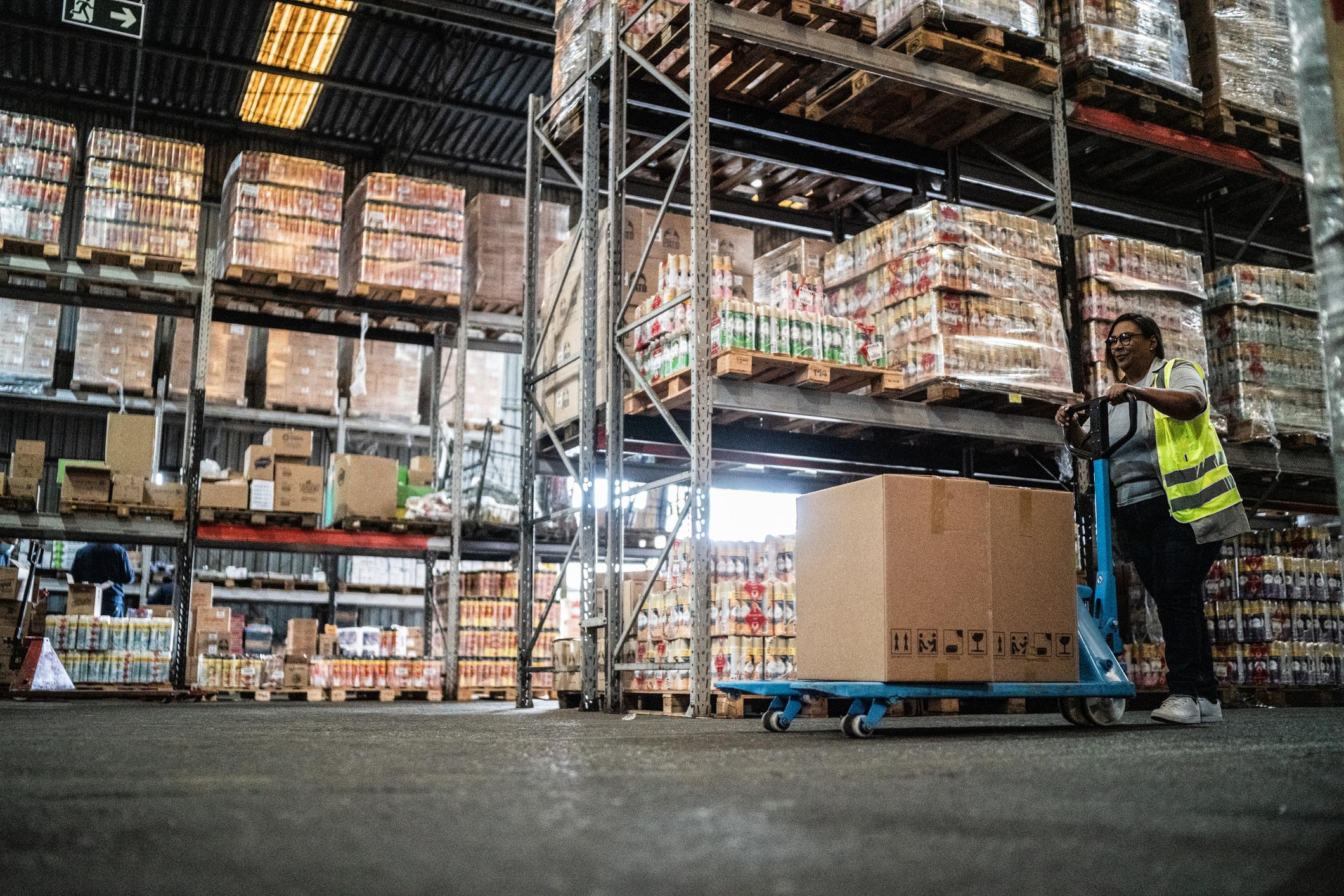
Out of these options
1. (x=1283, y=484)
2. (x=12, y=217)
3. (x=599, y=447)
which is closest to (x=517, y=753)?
(x=599, y=447)

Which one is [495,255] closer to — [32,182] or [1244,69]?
[32,182]

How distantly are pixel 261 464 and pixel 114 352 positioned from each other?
586 centimetres

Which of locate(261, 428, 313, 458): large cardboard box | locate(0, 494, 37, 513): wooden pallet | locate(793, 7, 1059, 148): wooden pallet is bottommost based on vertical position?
locate(0, 494, 37, 513): wooden pallet

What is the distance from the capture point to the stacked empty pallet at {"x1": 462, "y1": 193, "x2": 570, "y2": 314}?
1301 cm

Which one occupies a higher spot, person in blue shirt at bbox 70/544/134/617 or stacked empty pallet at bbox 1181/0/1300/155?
stacked empty pallet at bbox 1181/0/1300/155

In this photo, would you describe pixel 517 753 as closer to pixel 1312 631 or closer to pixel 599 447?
pixel 599 447

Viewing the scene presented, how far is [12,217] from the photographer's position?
10992 mm

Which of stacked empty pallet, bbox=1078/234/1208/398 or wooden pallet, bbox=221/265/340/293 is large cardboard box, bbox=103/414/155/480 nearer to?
wooden pallet, bbox=221/265/340/293

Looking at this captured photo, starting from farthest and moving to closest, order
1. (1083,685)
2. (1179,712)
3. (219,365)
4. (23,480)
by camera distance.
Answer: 1. (219,365)
2. (23,480)
3. (1179,712)
4. (1083,685)

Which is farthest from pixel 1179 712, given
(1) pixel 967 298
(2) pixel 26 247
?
(2) pixel 26 247

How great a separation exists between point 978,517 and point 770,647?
241 cm

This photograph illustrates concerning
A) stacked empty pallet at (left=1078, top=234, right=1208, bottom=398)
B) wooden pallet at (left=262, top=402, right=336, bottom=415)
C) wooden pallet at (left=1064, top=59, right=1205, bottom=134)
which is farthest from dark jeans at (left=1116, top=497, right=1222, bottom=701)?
wooden pallet at (left=262, top=402, right=336, bottom=415)

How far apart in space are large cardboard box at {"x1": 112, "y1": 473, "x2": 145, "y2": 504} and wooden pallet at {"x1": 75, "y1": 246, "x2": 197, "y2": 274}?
6.93 feet

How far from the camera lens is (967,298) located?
7430mm
